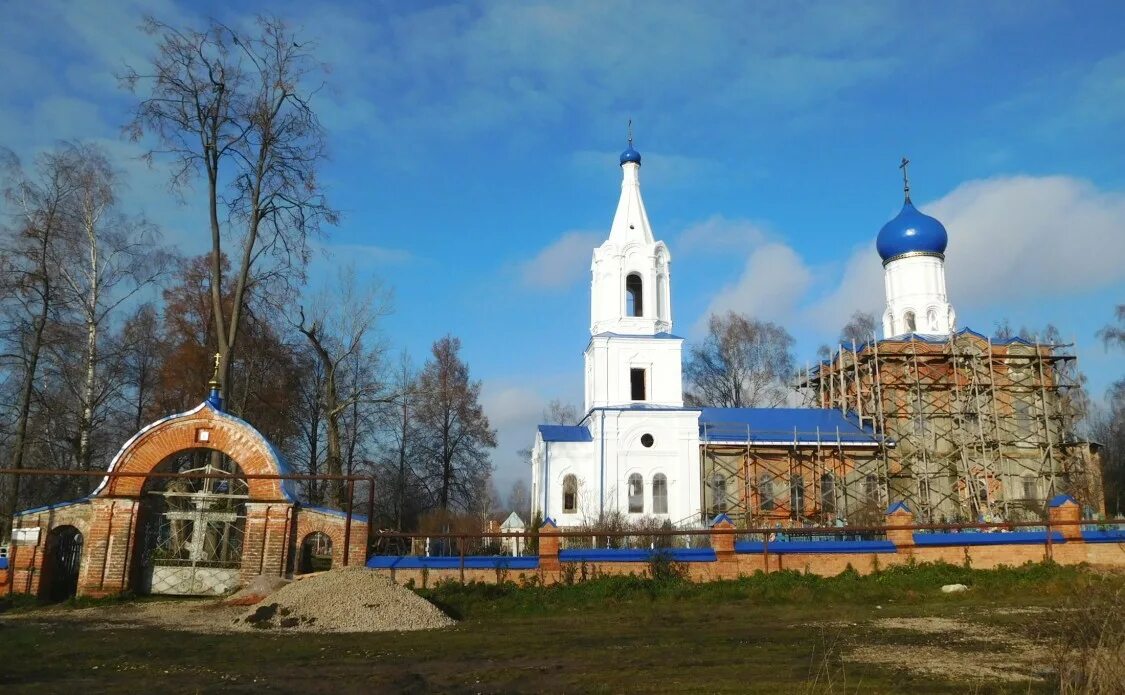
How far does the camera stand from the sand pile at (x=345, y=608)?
10.7 meters

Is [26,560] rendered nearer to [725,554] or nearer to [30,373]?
[30,373]

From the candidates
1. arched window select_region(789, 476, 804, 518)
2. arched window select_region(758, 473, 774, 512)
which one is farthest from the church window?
arched window select_region(789, 476, 804, 518)

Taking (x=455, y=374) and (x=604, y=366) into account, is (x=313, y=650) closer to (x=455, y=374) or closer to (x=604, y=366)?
(x=604, y=366)

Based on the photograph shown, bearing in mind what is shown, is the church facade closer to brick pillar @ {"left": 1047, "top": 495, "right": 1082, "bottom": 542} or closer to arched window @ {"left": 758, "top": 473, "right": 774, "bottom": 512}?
arched window @ {"left": 758, "top": 473, "right": 774, "bottom": 512}

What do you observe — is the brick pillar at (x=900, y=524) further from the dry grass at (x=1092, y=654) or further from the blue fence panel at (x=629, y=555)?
the dry grass at (x=1092, y=654)

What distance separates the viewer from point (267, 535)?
13.7 m

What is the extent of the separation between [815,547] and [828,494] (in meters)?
12.6

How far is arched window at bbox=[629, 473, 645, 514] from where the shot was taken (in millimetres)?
24078

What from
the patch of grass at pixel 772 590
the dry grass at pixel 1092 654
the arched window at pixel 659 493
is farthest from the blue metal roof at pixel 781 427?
the dry grass at pixel 1092 654

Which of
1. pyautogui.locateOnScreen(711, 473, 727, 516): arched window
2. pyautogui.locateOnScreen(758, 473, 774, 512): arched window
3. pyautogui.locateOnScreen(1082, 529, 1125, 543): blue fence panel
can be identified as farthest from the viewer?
pyautogui.locateOnScreen(758, 473, 774, 512): arched window

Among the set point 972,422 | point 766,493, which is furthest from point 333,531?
point 972,422

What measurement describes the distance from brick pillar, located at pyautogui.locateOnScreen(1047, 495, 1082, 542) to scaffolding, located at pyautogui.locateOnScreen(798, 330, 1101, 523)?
10.8m

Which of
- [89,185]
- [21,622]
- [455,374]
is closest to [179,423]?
[21,622]

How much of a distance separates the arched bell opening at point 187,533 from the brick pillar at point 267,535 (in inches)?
13.7
